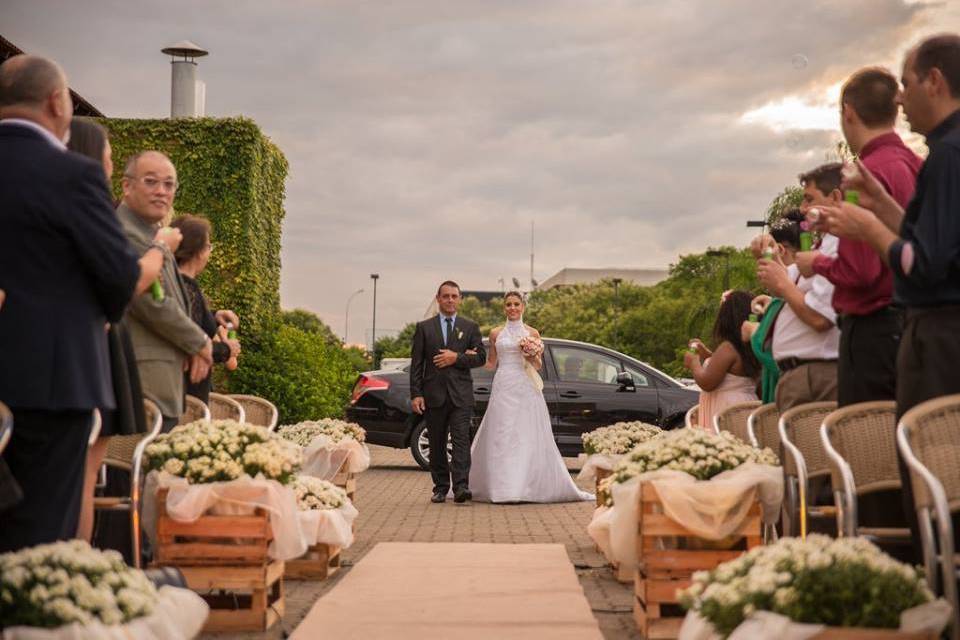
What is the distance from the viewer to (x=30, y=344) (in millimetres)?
4500

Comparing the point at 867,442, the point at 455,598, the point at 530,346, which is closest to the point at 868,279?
the point at 867,442

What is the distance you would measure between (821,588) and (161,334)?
13.6ft

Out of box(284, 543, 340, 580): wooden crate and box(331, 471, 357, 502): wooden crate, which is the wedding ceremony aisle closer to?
box(284, 543, 340, 580): wooden crate

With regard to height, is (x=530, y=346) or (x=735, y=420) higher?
(x=530, y=346)

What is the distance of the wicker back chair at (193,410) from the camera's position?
7.41 m

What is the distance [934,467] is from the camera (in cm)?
425

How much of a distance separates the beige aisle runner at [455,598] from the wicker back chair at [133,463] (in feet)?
3.15

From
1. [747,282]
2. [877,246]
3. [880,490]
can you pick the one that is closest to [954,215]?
[877,246]

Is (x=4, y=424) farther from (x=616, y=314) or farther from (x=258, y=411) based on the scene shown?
(x=616, y=314)

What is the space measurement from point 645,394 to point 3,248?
14.8 meters

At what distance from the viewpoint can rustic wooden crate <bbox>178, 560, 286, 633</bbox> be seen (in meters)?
6.19

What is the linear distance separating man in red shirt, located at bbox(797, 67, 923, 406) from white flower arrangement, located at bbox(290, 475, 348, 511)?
3.27 metres

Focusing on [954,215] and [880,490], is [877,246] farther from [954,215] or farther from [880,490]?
[880,490]

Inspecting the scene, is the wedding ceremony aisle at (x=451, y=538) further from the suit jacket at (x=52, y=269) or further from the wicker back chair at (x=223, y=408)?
the suit jacket at (x=52, y=269)
